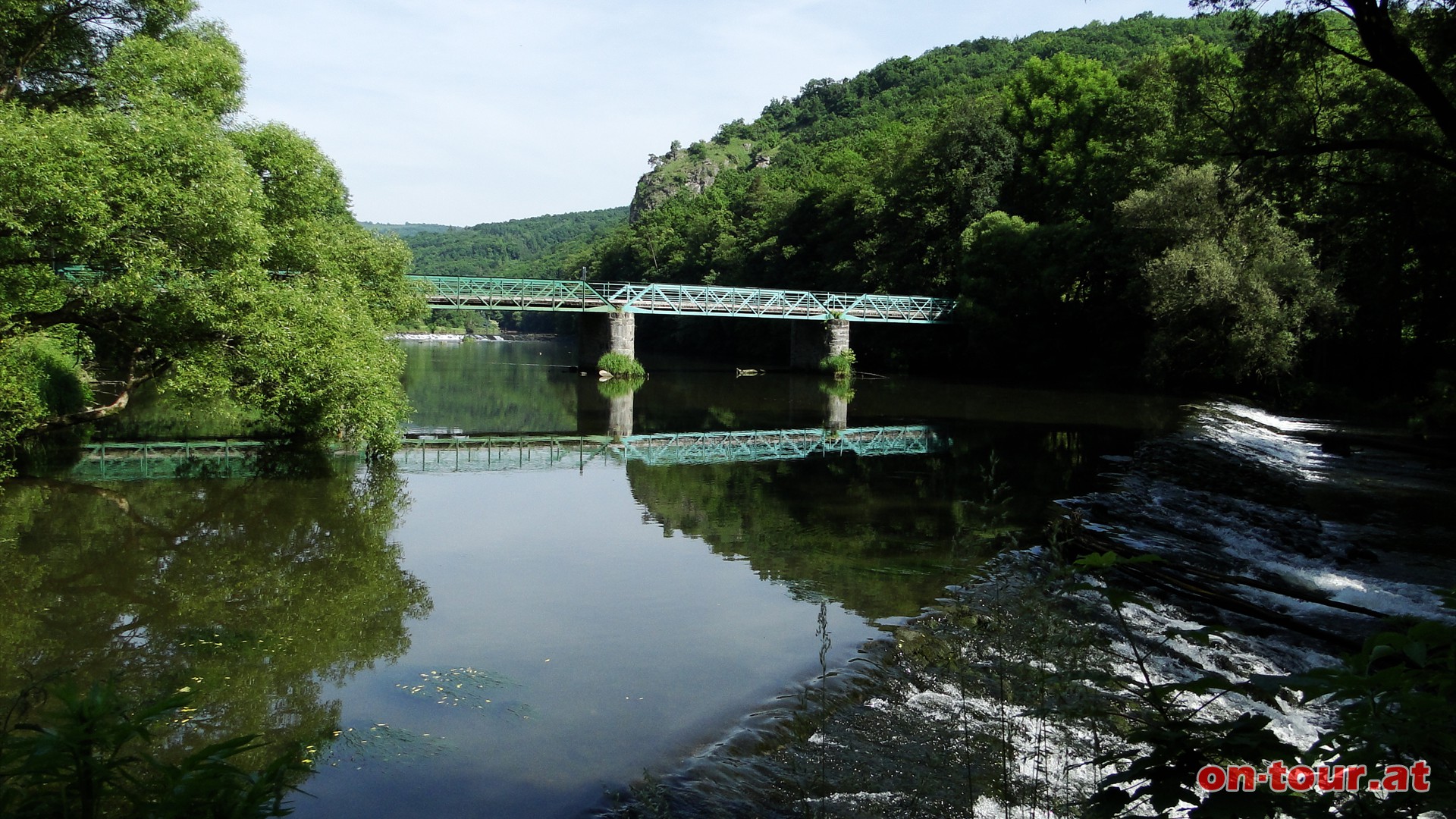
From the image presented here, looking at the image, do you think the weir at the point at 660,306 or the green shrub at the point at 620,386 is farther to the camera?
the weir at the point at 660,306

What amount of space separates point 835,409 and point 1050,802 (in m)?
26.0

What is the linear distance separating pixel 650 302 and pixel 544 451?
27062 mm

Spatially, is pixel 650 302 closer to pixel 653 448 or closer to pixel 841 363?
pixel 841 363

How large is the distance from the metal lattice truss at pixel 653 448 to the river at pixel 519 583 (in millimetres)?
154

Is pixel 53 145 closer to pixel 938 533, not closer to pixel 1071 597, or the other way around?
pixel 938 533

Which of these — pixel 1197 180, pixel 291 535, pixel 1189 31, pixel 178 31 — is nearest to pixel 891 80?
pixel 1189 31

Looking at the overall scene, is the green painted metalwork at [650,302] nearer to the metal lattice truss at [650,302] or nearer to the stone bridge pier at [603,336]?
the metal lattice truss at [650,302]

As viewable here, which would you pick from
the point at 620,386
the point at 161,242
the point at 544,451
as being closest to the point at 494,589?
the point at 161,242

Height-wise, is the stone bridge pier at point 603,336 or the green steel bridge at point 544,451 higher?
the stone bridge pier at point 603,336

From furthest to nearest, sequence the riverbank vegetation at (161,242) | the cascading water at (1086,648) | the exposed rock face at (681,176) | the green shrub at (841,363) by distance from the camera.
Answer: the exposed rock face at (681,176) < the green shrub at (841,363) < the riverbank vegetation at (161,242) < the cascading water at (1086,648)

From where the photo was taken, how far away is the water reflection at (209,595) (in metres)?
6.86

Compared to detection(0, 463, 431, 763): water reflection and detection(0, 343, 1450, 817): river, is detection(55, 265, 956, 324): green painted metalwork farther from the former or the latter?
detection(0, 463, 431, 763): water reflection

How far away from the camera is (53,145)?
40.2 ft

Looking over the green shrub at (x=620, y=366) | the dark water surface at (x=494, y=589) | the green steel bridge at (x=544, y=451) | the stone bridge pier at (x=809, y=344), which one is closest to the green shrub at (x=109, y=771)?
the dark water surface at (x=494, y=589)
